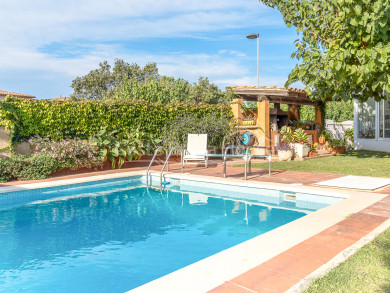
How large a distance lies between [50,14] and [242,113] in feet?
30.3

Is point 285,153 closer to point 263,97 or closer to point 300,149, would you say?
point 300,149

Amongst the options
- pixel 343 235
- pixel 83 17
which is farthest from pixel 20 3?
pixel 343 235

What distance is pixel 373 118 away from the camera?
1619 centimetres

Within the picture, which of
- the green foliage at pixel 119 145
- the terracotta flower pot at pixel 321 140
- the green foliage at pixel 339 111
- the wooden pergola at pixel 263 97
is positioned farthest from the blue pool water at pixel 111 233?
the green foliage at pixel 339 111

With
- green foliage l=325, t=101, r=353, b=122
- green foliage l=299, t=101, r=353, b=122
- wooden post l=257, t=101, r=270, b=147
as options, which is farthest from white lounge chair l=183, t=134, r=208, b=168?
green foliage l=325, t=101, r=353, b=122

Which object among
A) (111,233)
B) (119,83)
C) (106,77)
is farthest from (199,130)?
(106,77)

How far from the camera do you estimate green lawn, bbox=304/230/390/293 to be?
241 centimetres

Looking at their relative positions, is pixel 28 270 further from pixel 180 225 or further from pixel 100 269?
pixel 180 225

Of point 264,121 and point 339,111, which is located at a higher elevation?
point 339,111

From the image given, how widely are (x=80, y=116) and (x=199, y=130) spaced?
457 centimetres

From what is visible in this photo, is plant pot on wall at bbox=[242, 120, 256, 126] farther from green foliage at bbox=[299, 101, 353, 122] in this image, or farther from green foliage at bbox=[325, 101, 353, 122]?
green foliage at bbox=[325, 101, 353, 122]

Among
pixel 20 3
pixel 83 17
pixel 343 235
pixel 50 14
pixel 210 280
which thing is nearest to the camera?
pixel 210 280

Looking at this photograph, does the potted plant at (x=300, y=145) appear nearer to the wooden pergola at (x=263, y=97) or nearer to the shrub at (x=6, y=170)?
the wooden pergola at (x=263, y=97)

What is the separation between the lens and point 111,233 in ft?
16.7
